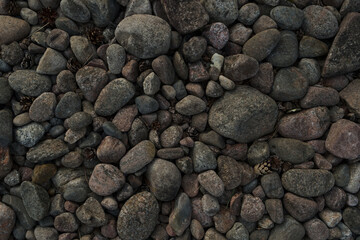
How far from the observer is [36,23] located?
4.05 metres

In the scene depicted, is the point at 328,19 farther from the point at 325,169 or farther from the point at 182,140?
the point at 182,140

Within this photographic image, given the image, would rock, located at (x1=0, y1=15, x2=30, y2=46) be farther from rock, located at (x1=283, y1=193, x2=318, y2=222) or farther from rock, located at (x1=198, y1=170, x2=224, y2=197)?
rock, located at (x1=283, y1=193, x2=318, y2=222)

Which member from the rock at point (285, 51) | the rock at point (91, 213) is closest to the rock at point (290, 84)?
the rock at point (285, 51)

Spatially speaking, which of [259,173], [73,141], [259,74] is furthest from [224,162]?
[73,141]

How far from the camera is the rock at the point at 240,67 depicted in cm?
379

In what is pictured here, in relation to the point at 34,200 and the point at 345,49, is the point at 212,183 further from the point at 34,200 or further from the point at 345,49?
the point at 345,49

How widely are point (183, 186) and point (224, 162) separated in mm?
677

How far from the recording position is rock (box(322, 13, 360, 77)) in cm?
391

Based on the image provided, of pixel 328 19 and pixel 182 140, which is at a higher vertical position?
pixel 328 19

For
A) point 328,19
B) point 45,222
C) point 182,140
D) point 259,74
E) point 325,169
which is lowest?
point 45,222

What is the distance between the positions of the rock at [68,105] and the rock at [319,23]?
349cm

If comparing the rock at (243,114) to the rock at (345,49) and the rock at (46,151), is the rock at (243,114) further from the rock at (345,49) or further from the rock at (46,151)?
the rock at (46,151)

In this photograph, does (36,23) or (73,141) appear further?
(36,23)

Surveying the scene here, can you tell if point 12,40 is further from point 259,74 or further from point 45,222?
point 259,74
